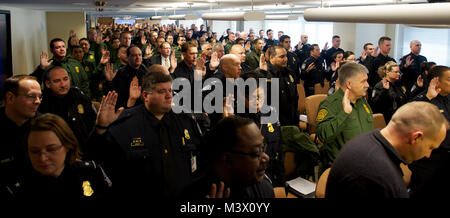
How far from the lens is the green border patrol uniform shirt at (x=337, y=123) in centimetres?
327

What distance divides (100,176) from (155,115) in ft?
1.84

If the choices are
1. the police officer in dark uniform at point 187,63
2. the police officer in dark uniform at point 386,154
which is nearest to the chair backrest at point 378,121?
the police officer in dark uniform at point 386,154

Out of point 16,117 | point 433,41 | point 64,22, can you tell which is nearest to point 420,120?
point 16,117

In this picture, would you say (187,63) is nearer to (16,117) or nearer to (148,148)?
(16,117)

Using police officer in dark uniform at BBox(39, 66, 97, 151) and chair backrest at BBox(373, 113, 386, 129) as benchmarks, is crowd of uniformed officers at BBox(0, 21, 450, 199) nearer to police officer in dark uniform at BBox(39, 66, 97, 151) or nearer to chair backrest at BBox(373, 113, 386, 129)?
police officer in dark uniform at BBox(39, 66, 97, 151)

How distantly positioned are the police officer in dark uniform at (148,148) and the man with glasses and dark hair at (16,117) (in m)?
0.46

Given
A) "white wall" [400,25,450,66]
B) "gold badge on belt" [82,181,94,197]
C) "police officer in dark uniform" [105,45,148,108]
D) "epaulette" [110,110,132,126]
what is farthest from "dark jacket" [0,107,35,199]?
"white wall" [400,25,450,66]

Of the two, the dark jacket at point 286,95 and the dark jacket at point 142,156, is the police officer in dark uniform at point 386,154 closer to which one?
the dark jacket at point 142,156

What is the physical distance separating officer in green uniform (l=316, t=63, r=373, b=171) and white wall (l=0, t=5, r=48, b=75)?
762cm

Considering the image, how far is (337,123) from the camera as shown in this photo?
3.25 m

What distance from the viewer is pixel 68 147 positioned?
2.15m

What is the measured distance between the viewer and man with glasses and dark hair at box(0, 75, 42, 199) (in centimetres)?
219

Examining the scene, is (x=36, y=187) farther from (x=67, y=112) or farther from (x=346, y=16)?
(x=346, y=16)
